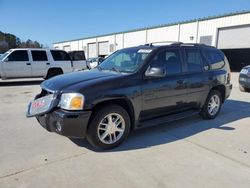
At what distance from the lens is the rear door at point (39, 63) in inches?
499

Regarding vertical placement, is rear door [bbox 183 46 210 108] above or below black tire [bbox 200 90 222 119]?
above

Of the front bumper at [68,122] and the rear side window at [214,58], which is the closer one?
the front bumper at [68,122]

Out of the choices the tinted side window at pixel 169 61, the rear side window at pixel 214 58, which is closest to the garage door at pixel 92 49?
the rear side window at pixel 214 58

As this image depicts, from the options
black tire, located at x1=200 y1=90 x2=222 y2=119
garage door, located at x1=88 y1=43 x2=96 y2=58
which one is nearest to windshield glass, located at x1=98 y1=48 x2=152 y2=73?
black tire, located at x1=200 y1=90 x2=222 y2=119

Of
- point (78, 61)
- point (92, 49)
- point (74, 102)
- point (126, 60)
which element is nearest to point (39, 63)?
point (78, 61)

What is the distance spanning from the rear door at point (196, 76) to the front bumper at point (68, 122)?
2.55 metres

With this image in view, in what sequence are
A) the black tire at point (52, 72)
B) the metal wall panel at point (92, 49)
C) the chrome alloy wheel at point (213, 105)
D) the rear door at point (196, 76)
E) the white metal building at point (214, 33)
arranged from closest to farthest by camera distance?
the rear door at point (196, 76)
the chrome alloy wheel at point (213, 105)
the black tire at point (52, 72)
the white metal building at point (214, 33)
the metal wall panel at point (92, 49)

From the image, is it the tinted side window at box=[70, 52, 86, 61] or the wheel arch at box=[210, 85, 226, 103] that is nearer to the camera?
the wheel arch at box=[210, 85, 226, 103]

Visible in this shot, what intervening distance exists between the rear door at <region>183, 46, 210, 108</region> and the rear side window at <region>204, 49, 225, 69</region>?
248mm

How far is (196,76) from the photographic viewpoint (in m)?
5.45

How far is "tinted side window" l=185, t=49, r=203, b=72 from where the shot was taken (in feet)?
17.5

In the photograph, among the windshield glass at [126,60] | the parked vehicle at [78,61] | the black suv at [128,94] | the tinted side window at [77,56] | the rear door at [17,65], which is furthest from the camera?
the tinted side window at [77,56]

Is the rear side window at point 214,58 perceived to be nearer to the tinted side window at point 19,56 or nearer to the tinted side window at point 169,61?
the tinted side window at point 169,61

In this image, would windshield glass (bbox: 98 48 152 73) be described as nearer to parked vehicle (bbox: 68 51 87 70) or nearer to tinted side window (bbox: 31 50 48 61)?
tinted side window (bbox: 31 50 48 61)
